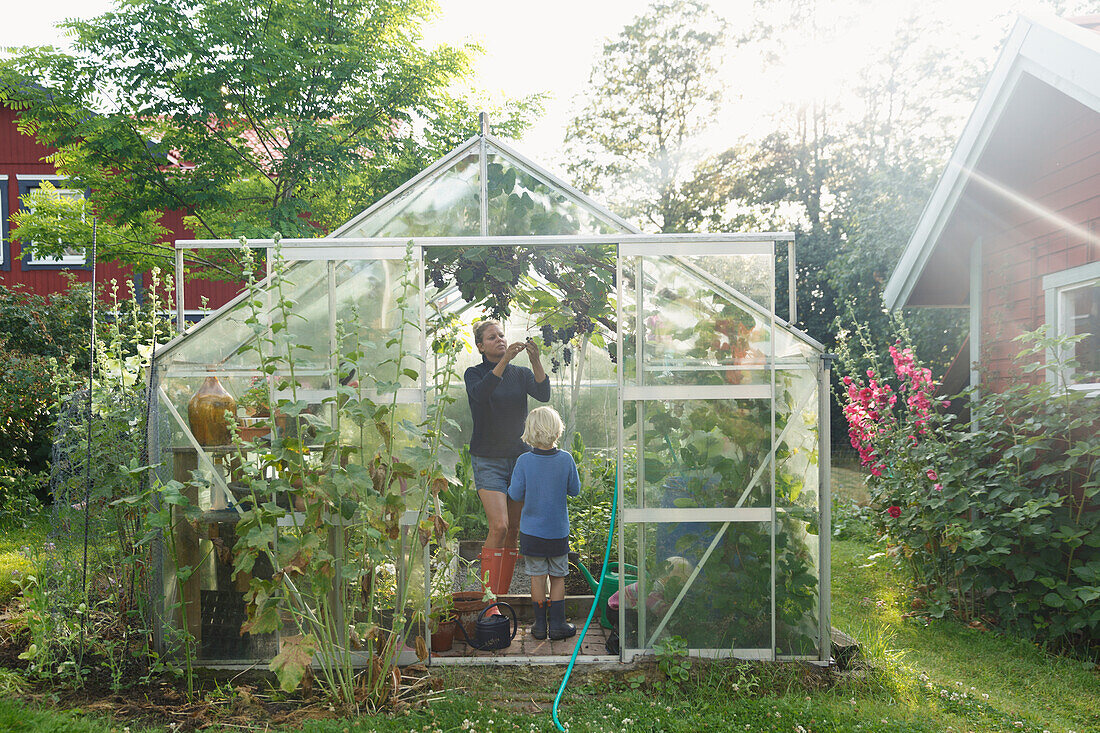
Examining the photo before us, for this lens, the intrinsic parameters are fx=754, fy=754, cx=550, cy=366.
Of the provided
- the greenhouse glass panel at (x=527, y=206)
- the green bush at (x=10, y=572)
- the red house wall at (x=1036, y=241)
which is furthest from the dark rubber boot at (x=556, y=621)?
the red house wall at (x=1036, y=241)

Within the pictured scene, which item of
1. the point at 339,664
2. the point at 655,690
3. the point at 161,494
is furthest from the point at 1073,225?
the point at 161,494

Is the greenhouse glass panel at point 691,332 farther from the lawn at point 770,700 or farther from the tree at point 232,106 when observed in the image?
the tree at point 232,106

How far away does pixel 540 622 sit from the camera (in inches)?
166

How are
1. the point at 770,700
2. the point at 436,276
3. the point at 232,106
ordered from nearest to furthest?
1. the point at 770,700
2. the point at 436,276
3. the point at 232,106

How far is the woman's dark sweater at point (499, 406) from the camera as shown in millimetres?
4785

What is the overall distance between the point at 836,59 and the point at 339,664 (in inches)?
694

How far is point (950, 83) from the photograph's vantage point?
16375 mm

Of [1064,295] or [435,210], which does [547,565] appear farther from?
[1064,295]

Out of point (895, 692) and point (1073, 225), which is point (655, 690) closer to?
point (895, 692)

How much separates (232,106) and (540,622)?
689 cm

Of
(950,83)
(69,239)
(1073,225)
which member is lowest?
(1073,225)

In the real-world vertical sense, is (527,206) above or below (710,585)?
above

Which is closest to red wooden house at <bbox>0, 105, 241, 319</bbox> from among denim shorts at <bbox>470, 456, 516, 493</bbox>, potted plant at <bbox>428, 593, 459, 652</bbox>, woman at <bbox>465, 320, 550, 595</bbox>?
woman at <bbox>465, 320, 550, 595</bbox>

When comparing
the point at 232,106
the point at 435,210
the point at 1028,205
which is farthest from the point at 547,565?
the point at 232,106
